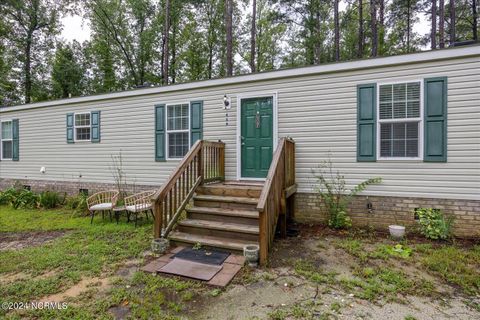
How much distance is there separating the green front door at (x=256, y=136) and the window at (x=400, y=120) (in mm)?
2178

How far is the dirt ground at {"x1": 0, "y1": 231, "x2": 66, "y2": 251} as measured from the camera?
4.57 metres

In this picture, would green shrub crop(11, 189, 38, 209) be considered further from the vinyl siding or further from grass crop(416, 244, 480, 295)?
grass crop(416, 244, 480, 295)

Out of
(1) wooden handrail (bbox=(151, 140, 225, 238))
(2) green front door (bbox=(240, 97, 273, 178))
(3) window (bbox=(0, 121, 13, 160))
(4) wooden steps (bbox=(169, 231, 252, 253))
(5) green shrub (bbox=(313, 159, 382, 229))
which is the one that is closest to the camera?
(4) wooden steps (bbox=(169, 231, 252, 253))

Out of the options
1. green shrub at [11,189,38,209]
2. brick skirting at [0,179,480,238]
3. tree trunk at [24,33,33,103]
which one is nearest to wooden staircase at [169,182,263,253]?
brick skirting at [0,179,480,238]

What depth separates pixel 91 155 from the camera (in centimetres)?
796

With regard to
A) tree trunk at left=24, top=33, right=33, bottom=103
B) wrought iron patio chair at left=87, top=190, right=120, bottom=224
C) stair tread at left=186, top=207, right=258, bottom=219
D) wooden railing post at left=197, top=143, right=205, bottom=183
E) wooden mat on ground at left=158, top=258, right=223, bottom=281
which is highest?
tree trunk at left=24, top=33, right=33, bottom=103

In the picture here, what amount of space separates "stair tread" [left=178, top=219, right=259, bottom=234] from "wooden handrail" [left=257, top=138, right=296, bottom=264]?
33cm

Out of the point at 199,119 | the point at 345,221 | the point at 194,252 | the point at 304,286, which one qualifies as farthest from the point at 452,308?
the point at 199,119

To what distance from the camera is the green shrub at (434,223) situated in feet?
14.3

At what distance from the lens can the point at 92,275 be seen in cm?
331

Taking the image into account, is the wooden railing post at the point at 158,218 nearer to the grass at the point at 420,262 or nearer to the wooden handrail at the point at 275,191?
the wooden handrail at the point at 275,191

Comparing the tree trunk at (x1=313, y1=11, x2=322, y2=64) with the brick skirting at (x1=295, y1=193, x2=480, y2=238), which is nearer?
the brick skirting at (x1=295, y1=193, x2=480, y2=238)

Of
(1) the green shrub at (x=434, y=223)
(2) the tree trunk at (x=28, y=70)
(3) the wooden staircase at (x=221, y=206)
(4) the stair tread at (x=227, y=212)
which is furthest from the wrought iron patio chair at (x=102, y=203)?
(2) the tree trunk at (x=28, y=70)

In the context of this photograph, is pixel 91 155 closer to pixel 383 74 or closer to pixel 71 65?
pixel 383 74
